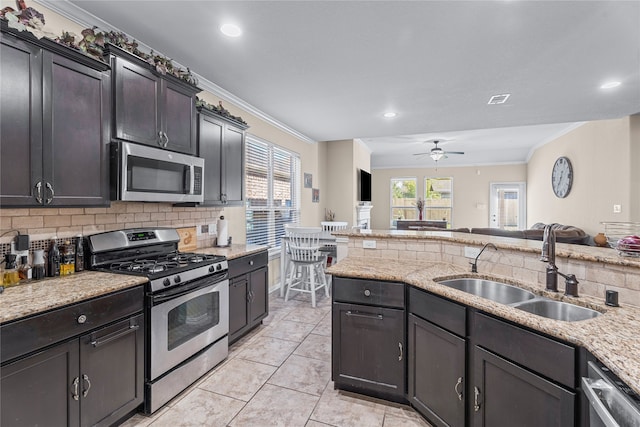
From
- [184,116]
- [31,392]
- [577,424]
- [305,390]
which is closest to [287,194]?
[184,116]

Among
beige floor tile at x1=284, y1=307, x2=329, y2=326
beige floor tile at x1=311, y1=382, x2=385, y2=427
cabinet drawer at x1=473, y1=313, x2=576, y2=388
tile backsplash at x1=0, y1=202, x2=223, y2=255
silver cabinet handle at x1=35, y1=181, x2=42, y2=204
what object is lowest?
beige floor tile at x1=311, y1=382, x2=385, y2=427

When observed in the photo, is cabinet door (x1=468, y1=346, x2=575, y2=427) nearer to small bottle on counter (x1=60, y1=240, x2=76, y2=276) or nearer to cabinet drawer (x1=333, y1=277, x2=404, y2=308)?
cabinet drawer (x1=333, y1=277, x2=404, y2=308)

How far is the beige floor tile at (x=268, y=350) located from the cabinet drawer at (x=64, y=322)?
1.22 meters

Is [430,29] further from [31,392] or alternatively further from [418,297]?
[31,392]

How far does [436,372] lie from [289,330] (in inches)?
73.5

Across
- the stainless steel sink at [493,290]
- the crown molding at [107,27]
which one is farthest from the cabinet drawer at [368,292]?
the crown molding at [107,27]

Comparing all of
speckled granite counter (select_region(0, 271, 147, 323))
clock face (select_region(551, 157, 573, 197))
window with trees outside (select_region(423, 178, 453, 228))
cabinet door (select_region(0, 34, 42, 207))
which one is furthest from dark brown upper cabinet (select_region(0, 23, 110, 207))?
window with trees outside (select_region(423, 178, 453, 228))

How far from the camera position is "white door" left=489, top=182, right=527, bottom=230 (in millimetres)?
8859

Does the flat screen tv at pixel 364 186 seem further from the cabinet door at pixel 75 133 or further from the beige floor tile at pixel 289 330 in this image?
the cabinet door at pixel 75 133

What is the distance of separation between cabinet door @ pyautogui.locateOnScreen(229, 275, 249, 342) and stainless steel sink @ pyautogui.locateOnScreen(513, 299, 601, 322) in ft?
7.23

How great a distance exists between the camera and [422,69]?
2.86m

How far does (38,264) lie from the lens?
1.78 m

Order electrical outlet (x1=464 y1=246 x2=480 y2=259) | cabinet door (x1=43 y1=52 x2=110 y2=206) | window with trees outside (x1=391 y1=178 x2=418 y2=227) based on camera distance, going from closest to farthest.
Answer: cabinet door (x1=43 y1=52 x2=110 y2=206)
electrical outlet (x1=464 y1=246 x2=480 y2=259)
window with trees outside (x1=391 y1=178 x2=418 y2=227)

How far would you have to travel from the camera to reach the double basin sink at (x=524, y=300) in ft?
4.90
